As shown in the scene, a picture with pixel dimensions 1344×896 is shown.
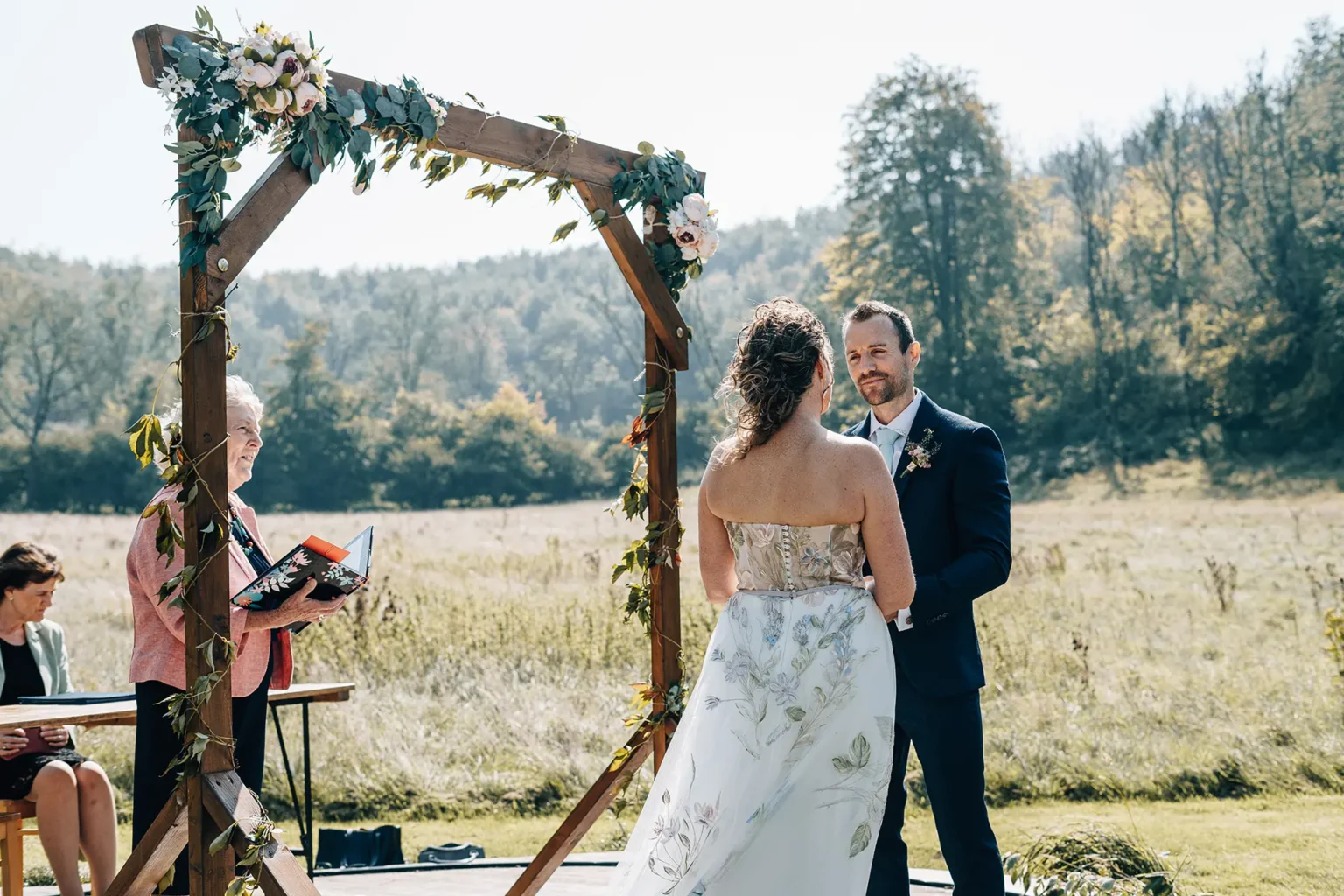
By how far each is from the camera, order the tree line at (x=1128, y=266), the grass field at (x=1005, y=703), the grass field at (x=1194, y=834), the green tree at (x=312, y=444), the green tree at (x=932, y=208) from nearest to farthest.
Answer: the grass field at (x=1194, y=834) < the grass field at (x=1005, y=703) < the tree line at (x=1128, y=266) < the green tree at (x=932, y=208) < the green tree at (x=312, y=444)

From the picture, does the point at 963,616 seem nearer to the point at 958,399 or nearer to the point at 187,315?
the point at 187,315

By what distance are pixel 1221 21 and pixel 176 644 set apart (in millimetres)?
26695

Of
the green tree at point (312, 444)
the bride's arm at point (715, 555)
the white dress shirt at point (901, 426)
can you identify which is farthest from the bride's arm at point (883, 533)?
the green tree at point (312, 444)

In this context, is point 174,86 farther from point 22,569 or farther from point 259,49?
point 22,569

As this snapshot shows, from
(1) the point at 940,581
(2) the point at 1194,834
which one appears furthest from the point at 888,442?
(2) the point at 1194,834

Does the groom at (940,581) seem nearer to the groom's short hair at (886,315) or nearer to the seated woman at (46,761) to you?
the groom's short hair at (886,315)

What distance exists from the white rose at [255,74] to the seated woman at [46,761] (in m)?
2.05

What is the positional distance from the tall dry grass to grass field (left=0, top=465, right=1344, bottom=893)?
0.05ft

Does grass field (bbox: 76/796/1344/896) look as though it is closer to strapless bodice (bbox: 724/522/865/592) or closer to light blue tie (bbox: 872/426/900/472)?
light blue tie (bbox: 872/426/900/472)

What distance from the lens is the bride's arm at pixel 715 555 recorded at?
363cm

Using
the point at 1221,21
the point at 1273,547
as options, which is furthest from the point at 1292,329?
the point at 1273,547

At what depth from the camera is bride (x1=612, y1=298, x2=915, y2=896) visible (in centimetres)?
328

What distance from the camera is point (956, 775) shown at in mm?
3672

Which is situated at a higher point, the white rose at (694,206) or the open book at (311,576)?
the white rose at (694,206)
